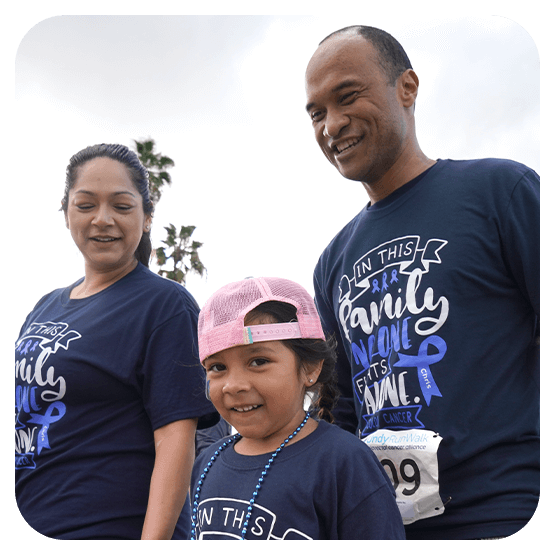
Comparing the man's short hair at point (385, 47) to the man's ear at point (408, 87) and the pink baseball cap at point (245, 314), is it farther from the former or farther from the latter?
the pink baseball cap at point (245, 314)

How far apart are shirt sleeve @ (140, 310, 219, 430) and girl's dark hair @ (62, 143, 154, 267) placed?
24.6 inches

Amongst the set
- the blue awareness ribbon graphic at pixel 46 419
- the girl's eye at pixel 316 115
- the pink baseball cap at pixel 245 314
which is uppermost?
the girl's eye at pixel 316 115

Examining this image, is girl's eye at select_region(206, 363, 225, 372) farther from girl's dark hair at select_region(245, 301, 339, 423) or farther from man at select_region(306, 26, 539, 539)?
man at select_region(306, 26, 539, 539)

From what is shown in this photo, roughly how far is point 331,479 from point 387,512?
0.18 metres

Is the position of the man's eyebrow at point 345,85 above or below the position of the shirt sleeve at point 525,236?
above

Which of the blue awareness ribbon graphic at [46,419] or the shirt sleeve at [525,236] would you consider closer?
the shirt sleeve at [525,236]

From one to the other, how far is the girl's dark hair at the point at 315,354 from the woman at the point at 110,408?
438 millimetres

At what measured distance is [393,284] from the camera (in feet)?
6.84

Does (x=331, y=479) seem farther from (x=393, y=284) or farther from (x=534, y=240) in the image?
(x=534, y=240)

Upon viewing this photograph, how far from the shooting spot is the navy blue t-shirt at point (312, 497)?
168cm

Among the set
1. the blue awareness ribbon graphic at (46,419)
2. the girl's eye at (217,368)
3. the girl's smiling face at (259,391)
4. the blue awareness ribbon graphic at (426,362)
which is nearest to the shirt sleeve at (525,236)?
the blue awareness ribbon graphic at (426,362)

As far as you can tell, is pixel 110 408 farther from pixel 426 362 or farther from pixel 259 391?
pixel 426 362

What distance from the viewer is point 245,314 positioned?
2035mm

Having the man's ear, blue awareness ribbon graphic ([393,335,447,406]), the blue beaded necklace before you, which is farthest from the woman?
the man's ear
